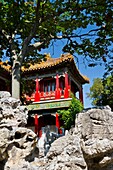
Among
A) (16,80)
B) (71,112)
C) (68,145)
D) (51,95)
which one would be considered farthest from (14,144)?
(51,95)

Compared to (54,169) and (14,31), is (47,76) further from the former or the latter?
(54,169)

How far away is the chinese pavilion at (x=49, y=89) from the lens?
1792 centimetres

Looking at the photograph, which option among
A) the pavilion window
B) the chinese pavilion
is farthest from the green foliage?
the pavilion window

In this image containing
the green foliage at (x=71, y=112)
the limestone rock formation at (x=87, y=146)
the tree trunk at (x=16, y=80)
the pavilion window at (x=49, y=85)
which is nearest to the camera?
the limestone rock formation at (x=87, y=146)

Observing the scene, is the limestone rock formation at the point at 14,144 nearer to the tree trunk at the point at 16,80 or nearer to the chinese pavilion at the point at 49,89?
the tree trunk at the point at 16,80

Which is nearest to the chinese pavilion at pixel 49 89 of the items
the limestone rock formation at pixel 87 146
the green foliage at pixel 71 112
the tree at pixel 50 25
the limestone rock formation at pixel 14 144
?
the green foliage at pixel 71 112

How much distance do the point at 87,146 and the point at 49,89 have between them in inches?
669

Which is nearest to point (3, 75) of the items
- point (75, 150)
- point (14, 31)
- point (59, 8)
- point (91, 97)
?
point (14, 31)

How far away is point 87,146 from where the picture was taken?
9.28ft

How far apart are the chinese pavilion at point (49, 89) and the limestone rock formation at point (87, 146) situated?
14204 millimetres

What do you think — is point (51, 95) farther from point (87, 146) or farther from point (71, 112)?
point (87, 146)

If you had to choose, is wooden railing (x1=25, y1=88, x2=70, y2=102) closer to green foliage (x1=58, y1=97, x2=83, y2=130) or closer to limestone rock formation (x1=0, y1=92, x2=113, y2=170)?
green foliage (x1=58, y1=97, x2=83, y2=130)

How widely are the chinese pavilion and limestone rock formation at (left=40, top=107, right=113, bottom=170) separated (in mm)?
14204

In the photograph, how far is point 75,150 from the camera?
2521 mm
